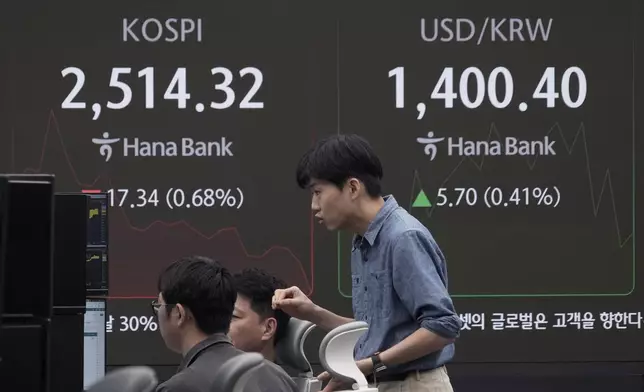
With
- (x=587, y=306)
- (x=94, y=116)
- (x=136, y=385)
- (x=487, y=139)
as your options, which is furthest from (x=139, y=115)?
(x=136, y=385)

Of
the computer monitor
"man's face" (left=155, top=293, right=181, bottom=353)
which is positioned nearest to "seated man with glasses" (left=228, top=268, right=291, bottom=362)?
"man's face" (left=155, top=293, right=181, bottom=353)

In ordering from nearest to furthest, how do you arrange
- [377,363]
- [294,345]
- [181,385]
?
[181,385] < [377,363] < [294,345]

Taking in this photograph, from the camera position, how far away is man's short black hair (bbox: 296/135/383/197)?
352 centimetres

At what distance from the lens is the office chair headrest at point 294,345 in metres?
3.79

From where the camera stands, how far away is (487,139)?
6070 mm

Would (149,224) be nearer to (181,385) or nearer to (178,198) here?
(178,198)

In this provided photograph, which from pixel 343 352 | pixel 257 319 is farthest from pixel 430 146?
pixel 343 352

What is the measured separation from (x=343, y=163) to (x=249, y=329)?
749 millimetres

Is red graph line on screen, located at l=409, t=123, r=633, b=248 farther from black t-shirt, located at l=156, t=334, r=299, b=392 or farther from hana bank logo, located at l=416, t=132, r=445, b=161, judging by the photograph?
black t-shirt, located at l=156, t=334, r=299, b=392

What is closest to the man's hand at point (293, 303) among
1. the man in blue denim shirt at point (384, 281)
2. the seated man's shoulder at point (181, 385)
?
the man in blue denim shirt at point (384, 281)

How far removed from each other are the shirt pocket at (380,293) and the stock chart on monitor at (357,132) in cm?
246

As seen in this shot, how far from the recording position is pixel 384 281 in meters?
3.53

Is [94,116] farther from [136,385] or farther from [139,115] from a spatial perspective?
[136,385]

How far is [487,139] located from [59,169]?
213 centimetres
